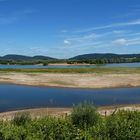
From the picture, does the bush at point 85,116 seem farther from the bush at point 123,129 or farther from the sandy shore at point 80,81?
the sandy shore at point 80,81

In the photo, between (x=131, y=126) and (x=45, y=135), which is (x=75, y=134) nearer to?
(x=45, y=135)

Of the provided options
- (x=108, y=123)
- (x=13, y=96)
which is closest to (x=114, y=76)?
(x=13, y=96)

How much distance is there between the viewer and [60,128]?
17.5 meters

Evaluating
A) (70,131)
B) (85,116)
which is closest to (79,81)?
(85,116)

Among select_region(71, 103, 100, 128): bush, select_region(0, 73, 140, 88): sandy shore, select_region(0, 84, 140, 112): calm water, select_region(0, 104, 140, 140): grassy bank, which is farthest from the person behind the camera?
select_region(0, 73, 140, 88): sandy shore

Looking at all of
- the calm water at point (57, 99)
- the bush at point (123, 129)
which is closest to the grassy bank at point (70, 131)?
the bush at point (123, 129)

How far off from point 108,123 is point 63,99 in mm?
28734

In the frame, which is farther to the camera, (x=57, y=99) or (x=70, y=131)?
(x=57, y=99)

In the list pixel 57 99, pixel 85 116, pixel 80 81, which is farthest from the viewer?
pixel 80 81

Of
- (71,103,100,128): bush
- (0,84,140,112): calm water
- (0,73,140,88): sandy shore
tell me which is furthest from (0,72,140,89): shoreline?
(71,103,100,128): bush

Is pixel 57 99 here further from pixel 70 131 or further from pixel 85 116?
pixel 70 131

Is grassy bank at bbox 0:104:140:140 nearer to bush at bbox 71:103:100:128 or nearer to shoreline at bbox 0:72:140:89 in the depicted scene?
bush at bbox 71:103:100:128

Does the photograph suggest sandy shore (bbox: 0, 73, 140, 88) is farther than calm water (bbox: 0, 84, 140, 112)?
Yes

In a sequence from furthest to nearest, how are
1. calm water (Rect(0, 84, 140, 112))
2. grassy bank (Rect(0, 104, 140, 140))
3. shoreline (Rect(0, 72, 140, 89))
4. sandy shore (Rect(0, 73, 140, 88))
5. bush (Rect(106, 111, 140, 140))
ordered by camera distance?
1. sandy shore (Rect(0, 73, 140, 88))
2. shoreline (Rect(0, 72, 140, 89))
3. calm water (Rect(0, 84, 140, 112))
4. bush (Rect(106, 111, 140, 140))
5. grassy bank (Rect(0, 104, 140, 140))
